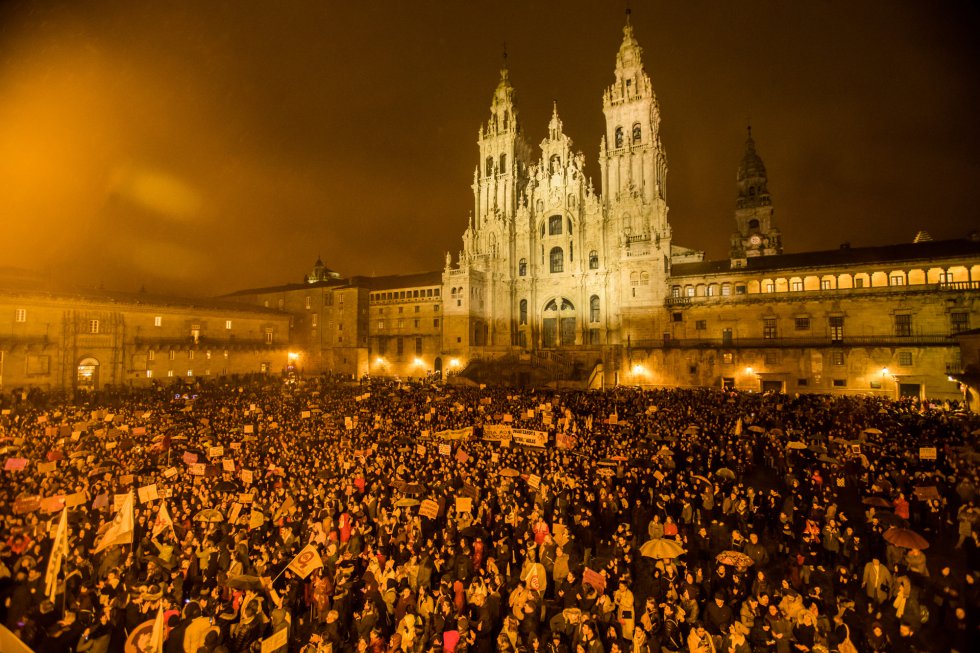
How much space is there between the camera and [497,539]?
37.6 feet

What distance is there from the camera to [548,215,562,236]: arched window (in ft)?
181

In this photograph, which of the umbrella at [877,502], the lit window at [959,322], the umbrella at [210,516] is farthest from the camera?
the lit window at [959,322]

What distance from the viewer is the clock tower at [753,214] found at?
227 ft

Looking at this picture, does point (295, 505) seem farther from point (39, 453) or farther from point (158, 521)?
point (39, 453)

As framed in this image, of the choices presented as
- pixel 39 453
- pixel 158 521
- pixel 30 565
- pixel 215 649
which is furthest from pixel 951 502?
pixel 39 453

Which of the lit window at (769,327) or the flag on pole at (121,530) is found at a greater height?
the lit window at (769,327)

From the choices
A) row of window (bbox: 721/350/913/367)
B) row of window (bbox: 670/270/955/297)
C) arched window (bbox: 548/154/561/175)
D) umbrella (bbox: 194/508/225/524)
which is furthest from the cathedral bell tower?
umbrella (bbox: 194/508/225/524)

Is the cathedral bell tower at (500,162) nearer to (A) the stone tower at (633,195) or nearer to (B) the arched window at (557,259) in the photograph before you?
(B) the arched window at (557,259)

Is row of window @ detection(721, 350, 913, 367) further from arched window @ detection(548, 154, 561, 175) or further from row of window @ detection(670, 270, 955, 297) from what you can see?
arched window @ detection(548, 154, 561, 175)

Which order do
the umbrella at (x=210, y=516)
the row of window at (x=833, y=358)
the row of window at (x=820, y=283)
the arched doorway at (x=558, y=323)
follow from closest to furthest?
the umbrella at (x=210, y=516), the row of window at (x=833, y=358), the row of window at (x=820, y=283), the arched doorway at (x=558, y=323)

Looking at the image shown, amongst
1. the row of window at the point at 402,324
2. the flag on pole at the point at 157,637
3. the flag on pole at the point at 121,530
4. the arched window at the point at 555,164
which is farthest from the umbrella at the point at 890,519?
the arched window at the point at 555,164

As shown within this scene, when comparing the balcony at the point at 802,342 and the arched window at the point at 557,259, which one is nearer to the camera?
the balcony at the point at 802,342

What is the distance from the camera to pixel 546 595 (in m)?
9.87

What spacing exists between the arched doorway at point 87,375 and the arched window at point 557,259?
42.2 meters
